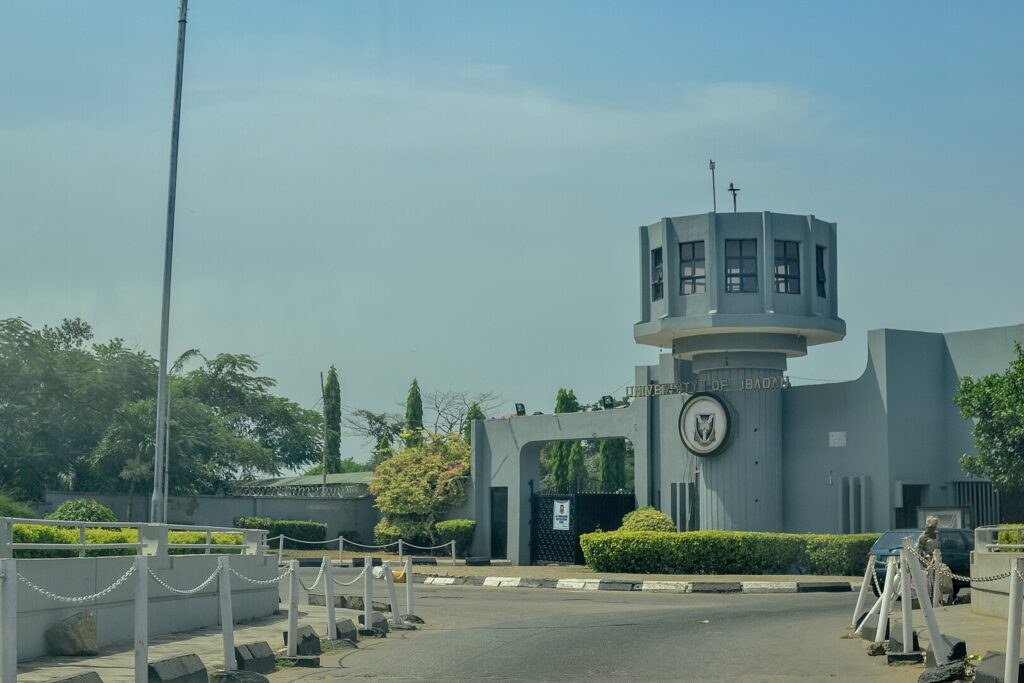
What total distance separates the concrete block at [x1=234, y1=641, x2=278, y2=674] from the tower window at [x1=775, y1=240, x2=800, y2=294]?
2546 cm

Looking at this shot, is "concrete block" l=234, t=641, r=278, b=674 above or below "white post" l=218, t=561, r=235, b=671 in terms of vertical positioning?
below

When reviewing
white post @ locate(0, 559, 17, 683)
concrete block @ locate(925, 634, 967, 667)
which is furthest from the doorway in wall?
white post @ locate(0, 559, 17, 683)

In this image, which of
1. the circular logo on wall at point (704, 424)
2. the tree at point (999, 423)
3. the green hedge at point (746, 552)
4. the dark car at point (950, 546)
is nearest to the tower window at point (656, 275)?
the circular logo on wall at point (704, 424)

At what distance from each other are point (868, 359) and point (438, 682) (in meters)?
24.9

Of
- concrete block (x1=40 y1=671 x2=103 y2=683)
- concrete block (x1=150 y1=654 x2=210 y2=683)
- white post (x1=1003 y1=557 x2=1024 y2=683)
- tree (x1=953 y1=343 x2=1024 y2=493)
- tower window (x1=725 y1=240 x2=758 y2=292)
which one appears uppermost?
tower window (x1=725 y1=240 x2=758 y2=292)

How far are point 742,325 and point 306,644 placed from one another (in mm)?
22927

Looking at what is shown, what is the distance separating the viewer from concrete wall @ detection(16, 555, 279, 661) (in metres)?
14.7

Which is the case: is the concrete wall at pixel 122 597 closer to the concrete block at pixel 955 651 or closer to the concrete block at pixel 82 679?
the concrete block at pixel 82 679

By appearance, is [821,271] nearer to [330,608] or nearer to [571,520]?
[571,520]

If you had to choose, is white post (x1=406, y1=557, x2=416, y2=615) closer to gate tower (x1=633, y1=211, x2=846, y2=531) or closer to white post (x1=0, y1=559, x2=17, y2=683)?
white post (x1=0, y1=559, x2=17, y2=683)

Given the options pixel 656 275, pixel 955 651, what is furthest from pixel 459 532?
pixel 955 651

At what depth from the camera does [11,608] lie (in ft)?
33.8

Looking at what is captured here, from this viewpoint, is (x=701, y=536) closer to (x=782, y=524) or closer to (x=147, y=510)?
(x=782, y=524)

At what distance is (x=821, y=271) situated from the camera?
128ft
